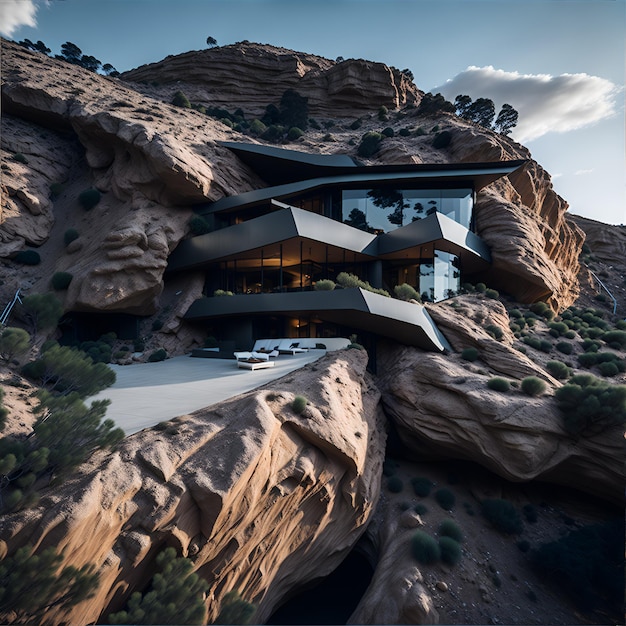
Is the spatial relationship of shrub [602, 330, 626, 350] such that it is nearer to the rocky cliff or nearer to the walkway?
the rocky cliff

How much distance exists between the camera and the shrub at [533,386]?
12719mm

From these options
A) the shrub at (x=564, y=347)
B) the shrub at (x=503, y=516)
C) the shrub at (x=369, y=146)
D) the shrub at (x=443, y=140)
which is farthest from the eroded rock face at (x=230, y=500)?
the shrub at (x=443, y=140)

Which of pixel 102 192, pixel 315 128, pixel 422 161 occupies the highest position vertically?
pixel 315 128

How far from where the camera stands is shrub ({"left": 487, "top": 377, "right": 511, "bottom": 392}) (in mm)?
12859

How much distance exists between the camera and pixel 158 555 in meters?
5.04

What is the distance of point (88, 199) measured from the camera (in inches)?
888

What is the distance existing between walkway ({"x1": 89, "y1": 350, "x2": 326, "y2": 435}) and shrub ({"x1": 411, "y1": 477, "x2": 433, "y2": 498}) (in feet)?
27.0

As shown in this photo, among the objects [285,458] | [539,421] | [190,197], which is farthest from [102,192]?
[539,421]

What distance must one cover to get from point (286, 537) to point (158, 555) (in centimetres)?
426

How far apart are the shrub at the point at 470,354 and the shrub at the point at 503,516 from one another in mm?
6514

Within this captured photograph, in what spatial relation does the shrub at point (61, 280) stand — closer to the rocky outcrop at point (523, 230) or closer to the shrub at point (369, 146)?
the shrub at point (369, 146)

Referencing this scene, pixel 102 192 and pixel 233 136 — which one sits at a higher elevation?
pixel 233 136

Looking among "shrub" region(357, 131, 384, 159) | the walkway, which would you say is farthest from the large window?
the walkway

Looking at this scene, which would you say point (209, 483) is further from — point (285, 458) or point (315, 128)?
point (315, 128)
